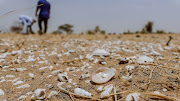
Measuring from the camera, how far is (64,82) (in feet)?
4.64

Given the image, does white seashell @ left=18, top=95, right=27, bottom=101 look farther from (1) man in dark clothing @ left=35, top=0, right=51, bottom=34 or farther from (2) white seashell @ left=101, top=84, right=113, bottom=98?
(1) man in dark clothing @ left=35, top=0, right=51, bottom=34

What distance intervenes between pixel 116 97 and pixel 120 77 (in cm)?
35

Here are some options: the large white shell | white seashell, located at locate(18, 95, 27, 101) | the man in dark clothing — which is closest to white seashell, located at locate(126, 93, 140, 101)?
the large white shell

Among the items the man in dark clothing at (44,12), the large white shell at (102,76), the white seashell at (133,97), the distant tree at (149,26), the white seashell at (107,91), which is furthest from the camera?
the distant tree at (149,26)

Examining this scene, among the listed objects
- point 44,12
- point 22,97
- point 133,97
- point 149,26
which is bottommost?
point 149,26

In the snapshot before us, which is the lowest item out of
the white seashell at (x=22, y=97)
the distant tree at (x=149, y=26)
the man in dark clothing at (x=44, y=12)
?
the distant tree at (x=149, y=26)

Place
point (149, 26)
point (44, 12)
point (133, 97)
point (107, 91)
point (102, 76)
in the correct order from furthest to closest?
point (149, 26) < point (44, 12) < point (102, 76) < point (107, 91) < point (133, 97)

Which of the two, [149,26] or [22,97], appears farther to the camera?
[149,26]

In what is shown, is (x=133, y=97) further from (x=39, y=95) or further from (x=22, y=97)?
(x=22, y=97)

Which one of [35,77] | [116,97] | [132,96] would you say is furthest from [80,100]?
[35,77]

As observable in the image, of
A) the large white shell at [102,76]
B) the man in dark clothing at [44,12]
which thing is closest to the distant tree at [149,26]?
the man in dark clothing at [44,12]

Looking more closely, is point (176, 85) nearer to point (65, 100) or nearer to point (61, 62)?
point (65, 100)

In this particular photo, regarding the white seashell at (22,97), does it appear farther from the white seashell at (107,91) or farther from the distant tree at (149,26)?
the distant tree at (149,26)

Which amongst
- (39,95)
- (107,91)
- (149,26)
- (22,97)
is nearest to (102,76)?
(107,91)
